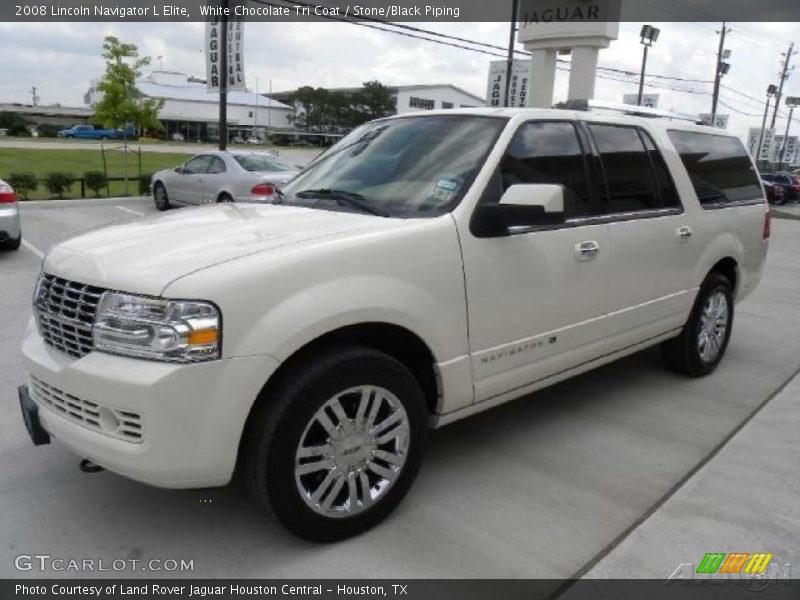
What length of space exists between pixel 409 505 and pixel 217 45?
16.7 metres

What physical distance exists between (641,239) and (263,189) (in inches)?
343

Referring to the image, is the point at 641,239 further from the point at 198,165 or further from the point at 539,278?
the point at 198,165

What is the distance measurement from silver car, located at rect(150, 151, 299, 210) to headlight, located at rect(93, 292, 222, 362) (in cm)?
938

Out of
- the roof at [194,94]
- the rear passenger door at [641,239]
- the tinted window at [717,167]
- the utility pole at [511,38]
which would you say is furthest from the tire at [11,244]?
the roof at [194,94]

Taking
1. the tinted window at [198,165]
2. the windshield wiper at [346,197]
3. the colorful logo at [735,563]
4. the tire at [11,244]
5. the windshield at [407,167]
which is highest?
the windshield at [407,167]

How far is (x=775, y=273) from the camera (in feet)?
33.4

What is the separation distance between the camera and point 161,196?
15.7 metres

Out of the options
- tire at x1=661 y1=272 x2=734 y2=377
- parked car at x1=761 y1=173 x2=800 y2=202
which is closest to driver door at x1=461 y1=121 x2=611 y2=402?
tire at x1=661 y1=272 x2=734 y2=377

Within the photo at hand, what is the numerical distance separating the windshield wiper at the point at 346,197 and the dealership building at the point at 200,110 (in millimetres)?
95317

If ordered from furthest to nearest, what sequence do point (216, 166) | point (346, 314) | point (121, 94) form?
point (121, 94) < point (216, 166) < point (346, 314)

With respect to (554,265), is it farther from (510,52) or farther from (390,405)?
(510,52)

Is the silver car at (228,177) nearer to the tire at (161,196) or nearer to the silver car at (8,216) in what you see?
the tire at (161,196)

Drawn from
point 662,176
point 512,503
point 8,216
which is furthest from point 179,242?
point 8,216

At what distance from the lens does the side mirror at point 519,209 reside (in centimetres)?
303
